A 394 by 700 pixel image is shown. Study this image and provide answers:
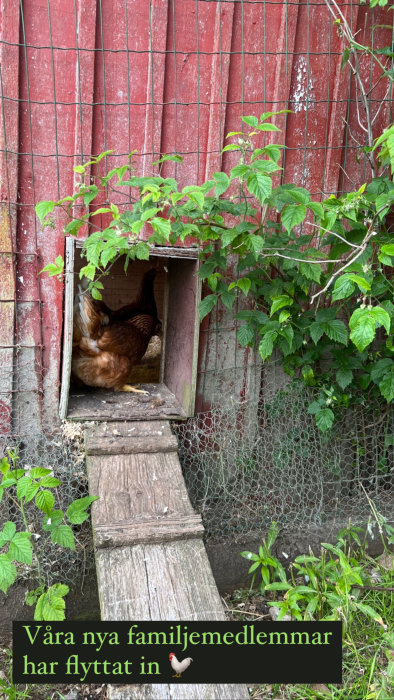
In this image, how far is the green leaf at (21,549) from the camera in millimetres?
1924

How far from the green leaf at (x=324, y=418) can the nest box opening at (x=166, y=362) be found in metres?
0.68

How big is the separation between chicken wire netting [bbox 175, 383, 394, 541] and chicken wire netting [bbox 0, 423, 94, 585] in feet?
1.92

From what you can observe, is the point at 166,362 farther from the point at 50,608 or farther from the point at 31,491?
the point at 50,608

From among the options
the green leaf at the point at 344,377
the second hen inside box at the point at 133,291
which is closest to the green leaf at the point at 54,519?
the green leaf at the point at 344,377

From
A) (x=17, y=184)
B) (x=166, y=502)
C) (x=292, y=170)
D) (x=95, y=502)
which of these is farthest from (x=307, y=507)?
(x=17, y=184)

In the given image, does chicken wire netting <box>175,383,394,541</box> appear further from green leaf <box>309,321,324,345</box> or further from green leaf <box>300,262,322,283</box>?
green leaf <box>300,262,322,283</box>

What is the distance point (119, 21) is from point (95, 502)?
2.28m

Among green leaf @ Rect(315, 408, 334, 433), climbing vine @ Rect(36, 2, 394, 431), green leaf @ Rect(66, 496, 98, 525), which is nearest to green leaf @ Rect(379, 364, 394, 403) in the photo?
climbing vine @ Rect(36, 2, 394, 431)

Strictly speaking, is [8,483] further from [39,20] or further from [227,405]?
[39,20]

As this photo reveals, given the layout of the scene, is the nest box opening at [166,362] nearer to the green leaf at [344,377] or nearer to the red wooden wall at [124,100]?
the red wooden wall at [124,100]

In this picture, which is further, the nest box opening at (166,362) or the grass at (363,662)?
the nest box opening at (166,362)

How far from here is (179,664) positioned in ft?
5.66

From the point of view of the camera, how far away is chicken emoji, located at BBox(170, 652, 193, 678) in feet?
5.59

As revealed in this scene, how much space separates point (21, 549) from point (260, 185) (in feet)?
5.27
